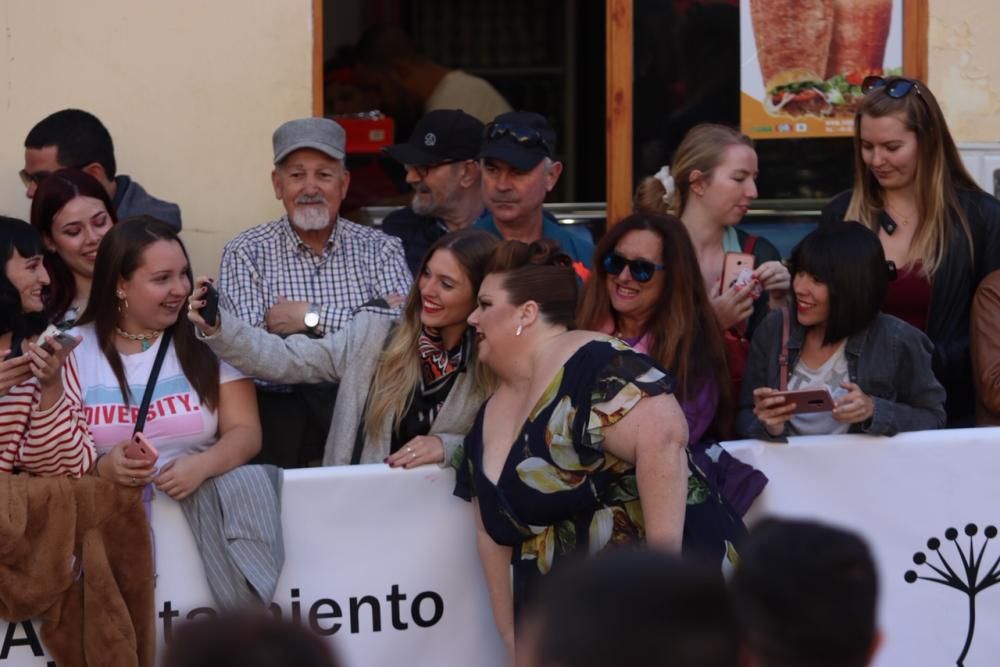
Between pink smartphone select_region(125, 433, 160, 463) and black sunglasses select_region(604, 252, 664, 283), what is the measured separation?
5.02ft

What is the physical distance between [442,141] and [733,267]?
1338 mm

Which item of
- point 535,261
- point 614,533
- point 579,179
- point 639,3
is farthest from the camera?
point 579,179

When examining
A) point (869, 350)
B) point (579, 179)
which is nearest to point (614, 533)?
point (869, 350)

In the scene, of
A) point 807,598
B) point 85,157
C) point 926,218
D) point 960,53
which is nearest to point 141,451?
point 85,157

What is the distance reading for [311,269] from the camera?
235 inches

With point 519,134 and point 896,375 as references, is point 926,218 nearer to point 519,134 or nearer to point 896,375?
point 896,375

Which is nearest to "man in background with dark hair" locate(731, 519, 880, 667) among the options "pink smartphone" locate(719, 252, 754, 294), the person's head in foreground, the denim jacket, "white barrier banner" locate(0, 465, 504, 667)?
the person's head in foreground

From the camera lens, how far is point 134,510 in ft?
15.6

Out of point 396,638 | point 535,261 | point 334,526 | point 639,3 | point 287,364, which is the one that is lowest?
point 396,638

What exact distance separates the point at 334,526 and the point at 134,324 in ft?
2.90

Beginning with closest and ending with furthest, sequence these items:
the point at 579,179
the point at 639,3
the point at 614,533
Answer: the point at 614,533 < the point at 639,3 < the point at 579,179

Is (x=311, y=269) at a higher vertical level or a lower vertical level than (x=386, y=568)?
higher

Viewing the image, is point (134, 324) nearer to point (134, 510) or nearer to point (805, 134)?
Result: point (134, 510)

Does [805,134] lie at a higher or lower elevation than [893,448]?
higher
